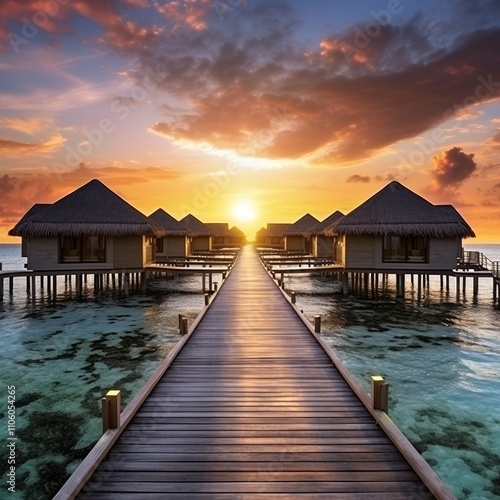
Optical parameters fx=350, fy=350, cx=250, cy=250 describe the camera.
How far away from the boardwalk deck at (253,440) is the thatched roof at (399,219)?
Answer: 640 inches

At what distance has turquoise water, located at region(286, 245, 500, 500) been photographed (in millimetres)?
6863

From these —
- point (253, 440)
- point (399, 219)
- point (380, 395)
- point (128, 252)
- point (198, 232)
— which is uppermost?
point (198, 232)

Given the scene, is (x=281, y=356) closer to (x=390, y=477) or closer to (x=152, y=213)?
(x=390, y=477)

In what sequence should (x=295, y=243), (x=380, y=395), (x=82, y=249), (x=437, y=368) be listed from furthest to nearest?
(x=295, y=243) → (x=82, y=249) → (x=437, y=368) → (x=380, y=395)

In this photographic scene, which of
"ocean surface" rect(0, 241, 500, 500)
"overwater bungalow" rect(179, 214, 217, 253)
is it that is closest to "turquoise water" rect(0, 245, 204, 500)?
"ocean surface" rect(0, 241, 500, 500)

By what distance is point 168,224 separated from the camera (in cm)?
3591

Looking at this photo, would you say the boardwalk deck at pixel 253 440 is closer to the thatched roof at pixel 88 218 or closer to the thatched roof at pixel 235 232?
the thatched roof at pixel 88 218

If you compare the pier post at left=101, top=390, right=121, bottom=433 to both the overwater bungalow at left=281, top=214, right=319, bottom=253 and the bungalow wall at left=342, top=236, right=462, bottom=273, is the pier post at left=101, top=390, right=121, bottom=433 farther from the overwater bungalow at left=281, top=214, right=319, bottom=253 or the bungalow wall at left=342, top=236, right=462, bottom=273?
the overwater bungalow at left=281, top=214, right=319, bottom=253

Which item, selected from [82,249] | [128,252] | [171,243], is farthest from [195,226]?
[82,249]

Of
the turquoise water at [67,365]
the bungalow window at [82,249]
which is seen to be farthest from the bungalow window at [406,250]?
the bungalow window at [82,249]

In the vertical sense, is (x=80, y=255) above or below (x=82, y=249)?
below

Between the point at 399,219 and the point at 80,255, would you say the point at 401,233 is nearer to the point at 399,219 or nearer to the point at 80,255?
the point at 399,219

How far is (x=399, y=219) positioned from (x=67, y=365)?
19.7 metres

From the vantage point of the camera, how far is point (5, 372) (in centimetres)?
1116
